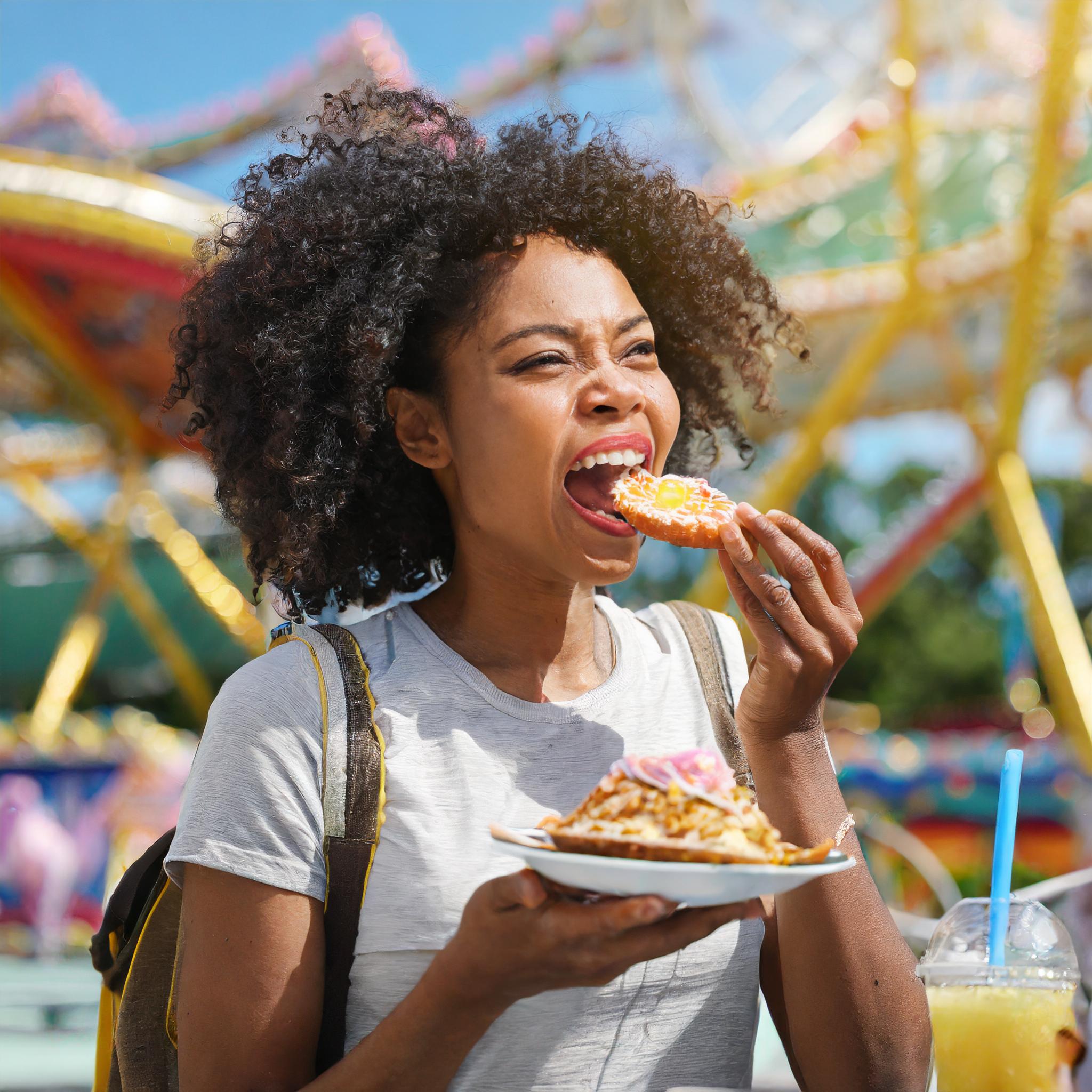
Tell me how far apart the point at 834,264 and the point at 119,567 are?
29.5 ft

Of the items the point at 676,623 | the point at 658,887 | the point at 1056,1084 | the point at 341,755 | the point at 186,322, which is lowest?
the point at 1056,1084

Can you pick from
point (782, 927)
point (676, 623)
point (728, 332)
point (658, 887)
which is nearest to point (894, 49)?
point (728, 332)

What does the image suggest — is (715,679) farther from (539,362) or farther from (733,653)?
(539,362)

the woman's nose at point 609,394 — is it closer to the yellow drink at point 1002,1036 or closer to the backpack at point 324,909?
the backpack at point 324,909

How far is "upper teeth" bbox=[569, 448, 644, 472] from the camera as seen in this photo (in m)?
2.12

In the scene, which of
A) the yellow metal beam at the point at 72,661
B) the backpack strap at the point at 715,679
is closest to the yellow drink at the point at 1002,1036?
the backpack strap at the point at 715,679

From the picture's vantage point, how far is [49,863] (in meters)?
8.12

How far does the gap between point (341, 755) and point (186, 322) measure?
109 centimetres

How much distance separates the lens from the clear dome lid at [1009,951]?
1.56 meters

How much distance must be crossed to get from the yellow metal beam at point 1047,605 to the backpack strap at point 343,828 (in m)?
7.68

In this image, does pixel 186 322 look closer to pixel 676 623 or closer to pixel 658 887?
pixel 676 623

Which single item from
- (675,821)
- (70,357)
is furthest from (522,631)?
(70,357)

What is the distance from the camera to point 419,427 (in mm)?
2385

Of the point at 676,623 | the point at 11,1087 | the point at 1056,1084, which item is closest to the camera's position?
the point at 1056,1084
